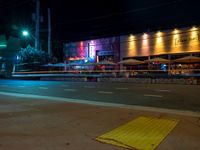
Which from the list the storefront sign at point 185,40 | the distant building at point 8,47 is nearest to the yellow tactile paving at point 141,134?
the storefront sign at point 185,40

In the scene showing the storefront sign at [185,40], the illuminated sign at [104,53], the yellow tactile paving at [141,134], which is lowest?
the yellow tactile paving at [141,134]

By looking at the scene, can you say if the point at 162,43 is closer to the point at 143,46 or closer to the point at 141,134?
the point at 143,46

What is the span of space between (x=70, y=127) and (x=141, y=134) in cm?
171

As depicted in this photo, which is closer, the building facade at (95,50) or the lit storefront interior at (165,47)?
the lit storefront interior at (165,47)

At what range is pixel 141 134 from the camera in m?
5.68

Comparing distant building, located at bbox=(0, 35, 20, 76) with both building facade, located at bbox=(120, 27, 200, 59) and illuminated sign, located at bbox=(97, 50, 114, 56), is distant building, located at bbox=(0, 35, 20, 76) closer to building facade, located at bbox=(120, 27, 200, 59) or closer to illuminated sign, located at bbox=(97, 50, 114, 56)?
illuminated sign, located at bbox=(97, 50, 114, 56)

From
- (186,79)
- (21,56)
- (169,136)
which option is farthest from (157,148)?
(21,56)

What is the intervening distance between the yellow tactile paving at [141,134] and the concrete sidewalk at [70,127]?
0.18m

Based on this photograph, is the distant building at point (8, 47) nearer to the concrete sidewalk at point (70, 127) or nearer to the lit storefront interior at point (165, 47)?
the lit storefront interior at point (165, 47)

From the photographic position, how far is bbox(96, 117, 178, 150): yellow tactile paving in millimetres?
4910

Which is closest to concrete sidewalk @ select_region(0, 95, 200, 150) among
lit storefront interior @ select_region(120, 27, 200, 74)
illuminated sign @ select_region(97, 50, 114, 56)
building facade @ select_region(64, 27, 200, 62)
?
lit storefront interior @ select_region(120, 27, 200, 74)

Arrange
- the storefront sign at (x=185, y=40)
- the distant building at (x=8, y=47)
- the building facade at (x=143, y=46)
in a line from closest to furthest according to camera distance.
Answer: the storefront sign at (x=185, y=40) < the building facade at (x=143, y=46) < the distant building at (x=8, y=47)

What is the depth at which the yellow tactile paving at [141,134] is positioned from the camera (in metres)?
4.91

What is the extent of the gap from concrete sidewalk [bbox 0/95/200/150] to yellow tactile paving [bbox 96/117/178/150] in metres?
0.18
